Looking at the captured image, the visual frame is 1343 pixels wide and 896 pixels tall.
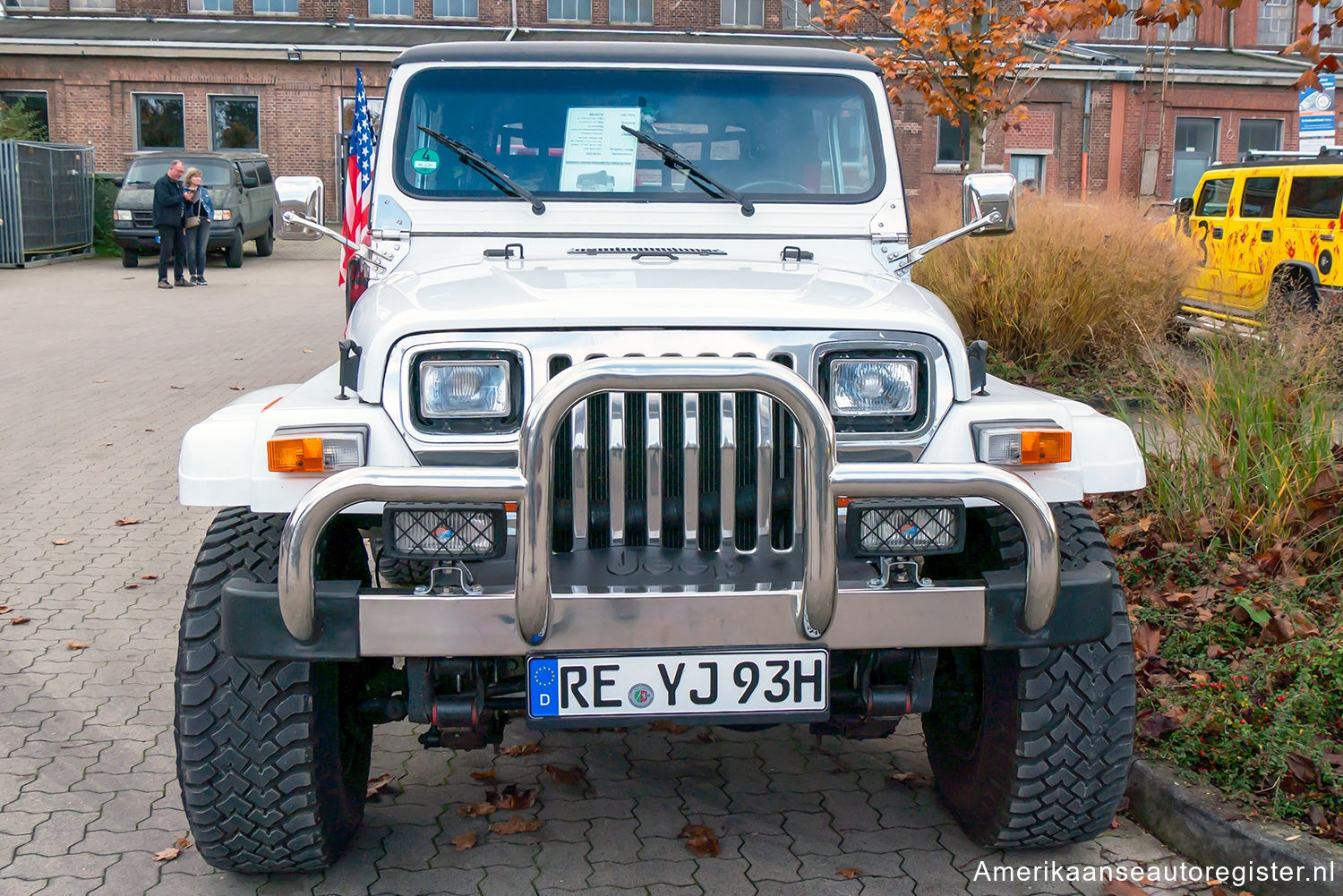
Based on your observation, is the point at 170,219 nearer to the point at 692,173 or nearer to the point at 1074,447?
the point at 692,173

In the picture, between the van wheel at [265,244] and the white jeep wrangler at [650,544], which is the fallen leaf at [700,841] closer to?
the white jeep wrangler at [650,544]

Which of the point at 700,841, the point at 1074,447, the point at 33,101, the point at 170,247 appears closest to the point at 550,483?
the point at 1074,447

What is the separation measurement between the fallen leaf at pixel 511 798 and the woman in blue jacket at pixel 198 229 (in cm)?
1754

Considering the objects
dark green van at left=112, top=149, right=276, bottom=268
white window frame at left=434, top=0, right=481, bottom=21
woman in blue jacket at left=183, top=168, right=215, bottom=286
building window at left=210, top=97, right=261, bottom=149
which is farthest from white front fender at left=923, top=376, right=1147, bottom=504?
white window frame at left=434, top=0, right=481, bottom=21

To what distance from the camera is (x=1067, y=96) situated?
3416 centimetres

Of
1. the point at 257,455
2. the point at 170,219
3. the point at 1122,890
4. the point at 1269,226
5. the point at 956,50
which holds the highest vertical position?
the point at 956,50

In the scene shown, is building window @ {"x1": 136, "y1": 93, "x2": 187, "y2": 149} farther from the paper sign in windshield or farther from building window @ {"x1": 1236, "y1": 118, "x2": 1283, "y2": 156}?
the paper sign in windshield

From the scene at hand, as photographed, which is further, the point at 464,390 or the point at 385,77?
the point at 385,77

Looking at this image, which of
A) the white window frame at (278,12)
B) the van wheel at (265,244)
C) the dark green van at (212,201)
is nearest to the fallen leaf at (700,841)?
the dark green van at (212,201)

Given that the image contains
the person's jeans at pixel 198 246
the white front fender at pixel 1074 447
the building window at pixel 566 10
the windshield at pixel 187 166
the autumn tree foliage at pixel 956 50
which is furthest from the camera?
the building window at pixel 566 10

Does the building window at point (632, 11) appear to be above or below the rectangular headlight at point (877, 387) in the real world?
above

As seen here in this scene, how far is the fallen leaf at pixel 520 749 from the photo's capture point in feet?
13.1

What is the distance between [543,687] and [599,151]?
6.74 ft

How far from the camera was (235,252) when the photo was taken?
893 inches
